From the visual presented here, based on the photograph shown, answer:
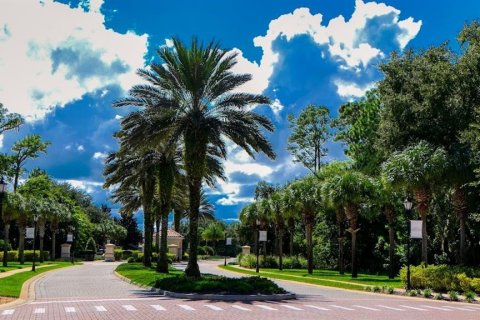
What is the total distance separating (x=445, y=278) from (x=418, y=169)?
5460 millimetres

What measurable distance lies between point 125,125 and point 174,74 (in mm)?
3899

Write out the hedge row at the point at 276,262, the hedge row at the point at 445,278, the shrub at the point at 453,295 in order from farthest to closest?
the hedge row at the point at 276,262
the hedge row at the point at 445,278
the shrub at the point at 453,295

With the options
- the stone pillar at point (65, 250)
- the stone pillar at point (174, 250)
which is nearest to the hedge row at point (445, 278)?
the stone pillar at point (174, 250)

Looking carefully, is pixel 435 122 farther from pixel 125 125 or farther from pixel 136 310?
pixel 136 310

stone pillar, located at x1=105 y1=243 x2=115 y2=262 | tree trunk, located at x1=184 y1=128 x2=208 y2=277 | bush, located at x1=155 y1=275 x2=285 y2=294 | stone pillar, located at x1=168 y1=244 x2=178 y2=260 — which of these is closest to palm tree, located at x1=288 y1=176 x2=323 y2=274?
tree trunk, located at x1=184 y1=128 x2=208 y2=277

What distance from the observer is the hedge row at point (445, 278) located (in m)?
25.3

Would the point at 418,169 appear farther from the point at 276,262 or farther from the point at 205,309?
the point at 276,262

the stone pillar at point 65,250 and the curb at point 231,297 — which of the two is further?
the stone pillar at point 65,250

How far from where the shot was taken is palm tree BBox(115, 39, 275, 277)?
27.8 metres

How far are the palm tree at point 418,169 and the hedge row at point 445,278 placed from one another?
212cm

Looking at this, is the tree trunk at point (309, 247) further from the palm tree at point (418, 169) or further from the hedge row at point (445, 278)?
the hedge row at point (445, 278)

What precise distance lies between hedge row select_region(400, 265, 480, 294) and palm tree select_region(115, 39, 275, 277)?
30.7ft

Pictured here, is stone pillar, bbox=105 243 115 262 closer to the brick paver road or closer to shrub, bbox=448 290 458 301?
the brick paver road

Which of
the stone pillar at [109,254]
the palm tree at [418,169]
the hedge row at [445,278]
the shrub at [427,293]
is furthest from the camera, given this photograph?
the stone pillar at [109,254]
